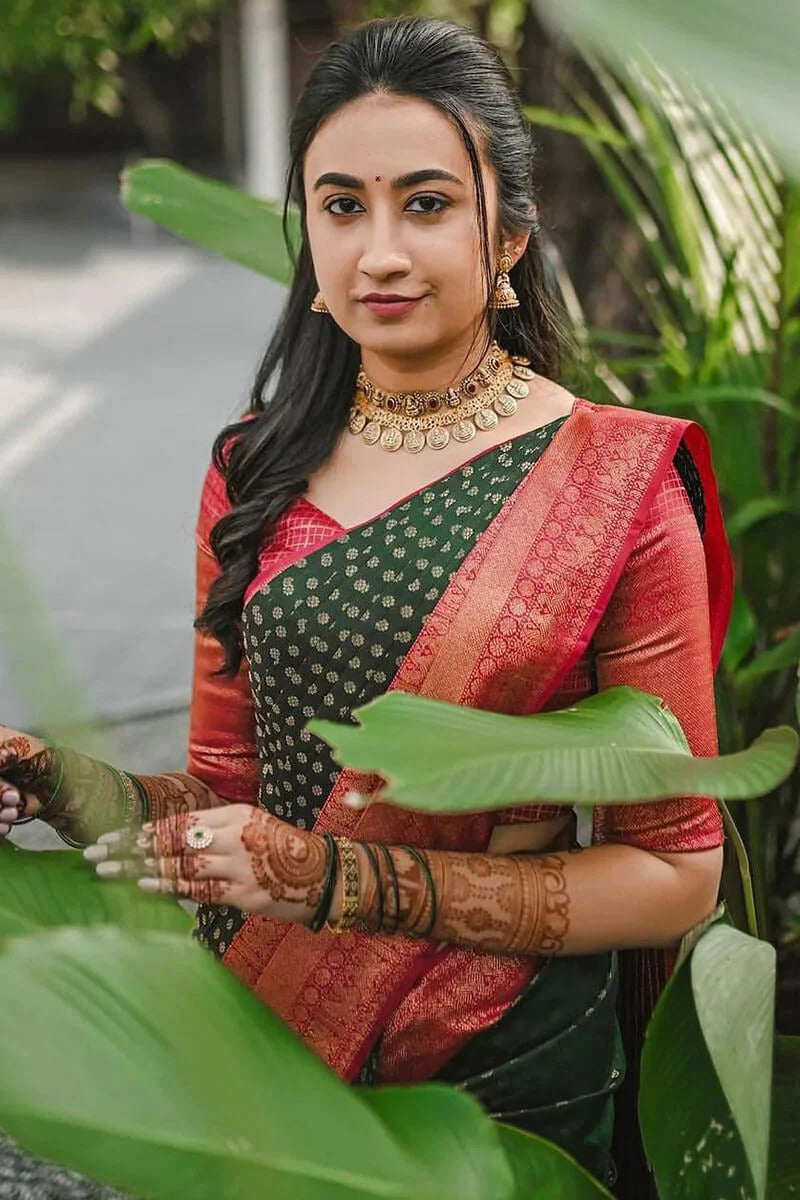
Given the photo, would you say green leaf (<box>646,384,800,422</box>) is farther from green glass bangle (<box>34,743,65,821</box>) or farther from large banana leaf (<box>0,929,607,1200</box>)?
large banana leaf (<box>0,929,607,1200</box>)

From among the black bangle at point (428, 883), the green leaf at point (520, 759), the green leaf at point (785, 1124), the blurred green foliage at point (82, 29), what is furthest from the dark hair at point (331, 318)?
the blurred green foliage at point (82, 29)

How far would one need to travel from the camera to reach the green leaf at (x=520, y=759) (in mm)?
591

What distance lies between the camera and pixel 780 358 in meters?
1.60

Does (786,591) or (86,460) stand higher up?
(786,591)

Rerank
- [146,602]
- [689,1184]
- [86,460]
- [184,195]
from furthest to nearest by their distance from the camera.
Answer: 1. [86,460]
2. [146,602]
3. [184,195]
4. [689,1184]

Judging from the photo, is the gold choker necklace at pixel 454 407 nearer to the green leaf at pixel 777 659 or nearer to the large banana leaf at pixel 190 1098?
the green leaf at pixel 777 659

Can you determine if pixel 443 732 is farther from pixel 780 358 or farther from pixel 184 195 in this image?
pixel 780 358

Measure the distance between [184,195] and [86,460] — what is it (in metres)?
2.89

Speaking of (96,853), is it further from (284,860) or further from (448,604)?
(448,604)

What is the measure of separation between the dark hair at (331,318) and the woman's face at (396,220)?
1 centimetres

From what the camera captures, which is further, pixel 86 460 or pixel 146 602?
pixel 86 460

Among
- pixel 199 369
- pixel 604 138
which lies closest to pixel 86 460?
pixel 199 369

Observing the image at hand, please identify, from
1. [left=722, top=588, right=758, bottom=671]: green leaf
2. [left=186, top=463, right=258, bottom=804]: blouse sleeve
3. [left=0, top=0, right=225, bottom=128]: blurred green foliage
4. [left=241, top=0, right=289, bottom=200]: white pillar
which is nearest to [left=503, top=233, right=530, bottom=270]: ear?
[left=186, top=463, right=258, bottom=804]: blouse sleeve

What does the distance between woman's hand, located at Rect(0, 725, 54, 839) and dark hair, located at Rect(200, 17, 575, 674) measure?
0.19 m
